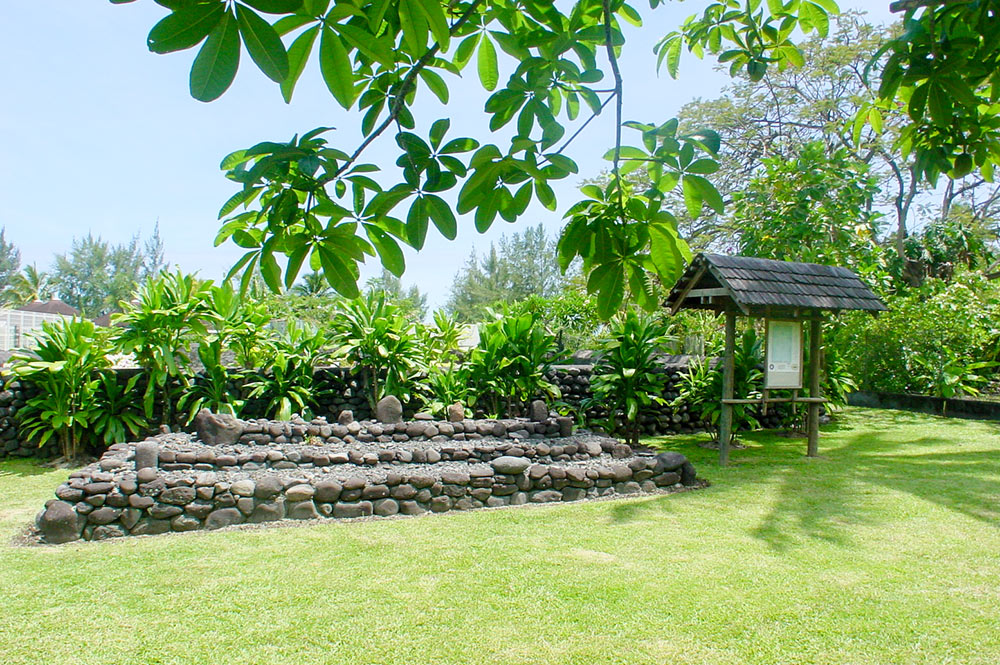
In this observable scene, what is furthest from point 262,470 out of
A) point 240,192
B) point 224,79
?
point 224,79

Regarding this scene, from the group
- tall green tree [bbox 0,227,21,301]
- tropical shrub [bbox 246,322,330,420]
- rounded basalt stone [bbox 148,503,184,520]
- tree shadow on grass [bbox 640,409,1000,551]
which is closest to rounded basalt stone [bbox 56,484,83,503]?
rounded basalt stone [bbox 148,503,184,520]

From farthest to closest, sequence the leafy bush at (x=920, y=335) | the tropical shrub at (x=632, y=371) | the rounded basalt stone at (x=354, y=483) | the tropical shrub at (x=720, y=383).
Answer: the leafy bush at (x=920, y=335)
the tropical shrub at (x=720, y=383)
the tropical shrub at (x=632, y=371)
the rounded basalt stone at (x=354, y=483)

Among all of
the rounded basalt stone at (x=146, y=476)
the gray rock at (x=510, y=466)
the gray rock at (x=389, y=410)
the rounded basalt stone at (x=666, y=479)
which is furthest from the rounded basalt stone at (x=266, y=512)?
the rounded basalt stone at (x=666, y=479)

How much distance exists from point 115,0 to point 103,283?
192 ft

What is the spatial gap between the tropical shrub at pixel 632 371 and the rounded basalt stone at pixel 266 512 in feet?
14.8

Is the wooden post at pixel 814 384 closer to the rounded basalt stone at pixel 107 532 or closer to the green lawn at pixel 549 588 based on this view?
the green lawn at pixel 549 588

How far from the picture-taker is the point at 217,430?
22.9 feet

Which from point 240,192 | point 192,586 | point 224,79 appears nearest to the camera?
point 224,79

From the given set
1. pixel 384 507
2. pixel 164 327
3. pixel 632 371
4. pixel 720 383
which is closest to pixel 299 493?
pixel 384 507

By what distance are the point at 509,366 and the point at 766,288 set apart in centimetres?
325

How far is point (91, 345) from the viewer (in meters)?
7.93

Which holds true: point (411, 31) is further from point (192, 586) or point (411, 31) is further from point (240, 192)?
point (192, 586)

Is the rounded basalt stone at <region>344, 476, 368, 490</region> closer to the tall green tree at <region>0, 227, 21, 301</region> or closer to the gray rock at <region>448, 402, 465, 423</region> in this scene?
the gray rock at <region>448, 402, 465, 423</region>

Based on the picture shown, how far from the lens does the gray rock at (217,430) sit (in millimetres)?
6980
